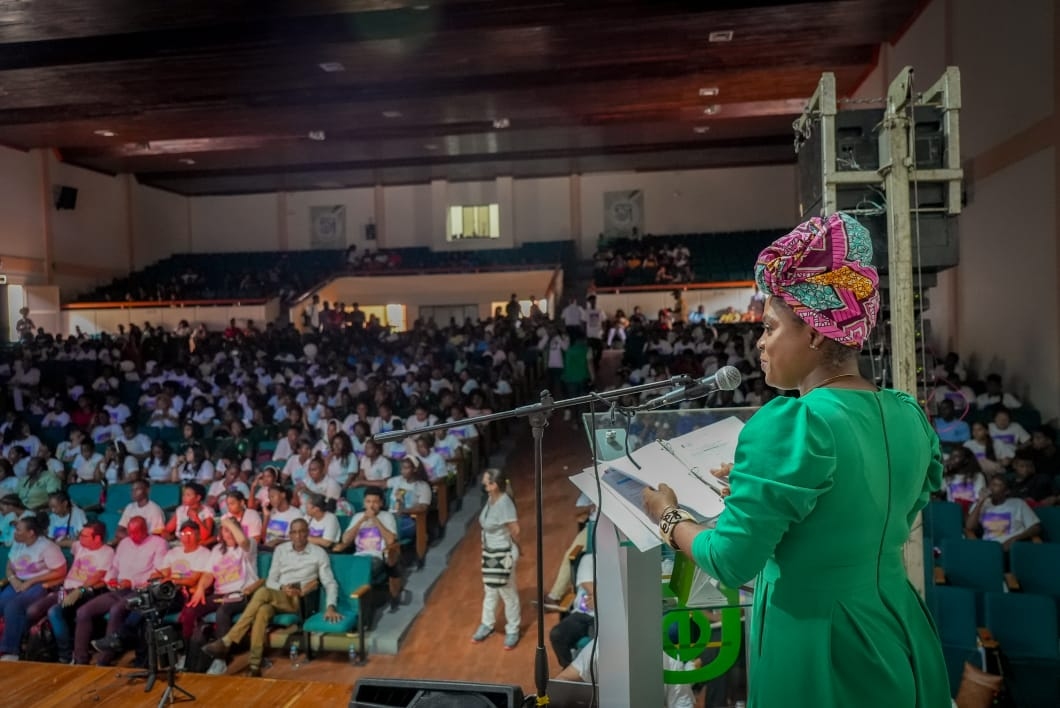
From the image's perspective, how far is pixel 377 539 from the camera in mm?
5141

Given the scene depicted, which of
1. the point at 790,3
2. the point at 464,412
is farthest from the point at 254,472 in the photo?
the point at 790,3

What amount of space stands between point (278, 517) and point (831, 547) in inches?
195

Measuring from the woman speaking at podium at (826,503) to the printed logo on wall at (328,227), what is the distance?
19.5m

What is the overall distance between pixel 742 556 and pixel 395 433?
114 cm

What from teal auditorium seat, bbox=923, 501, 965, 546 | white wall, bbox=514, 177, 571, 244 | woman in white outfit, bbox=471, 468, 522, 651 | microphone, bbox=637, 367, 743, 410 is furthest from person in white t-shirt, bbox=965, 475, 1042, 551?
white wall, bbox=514, 177, 571, 244

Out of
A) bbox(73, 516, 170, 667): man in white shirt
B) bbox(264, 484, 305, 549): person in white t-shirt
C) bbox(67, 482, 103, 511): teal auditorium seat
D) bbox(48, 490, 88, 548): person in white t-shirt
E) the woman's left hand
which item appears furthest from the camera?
bbox(67, 482, 103, 511): teal auditorium seat

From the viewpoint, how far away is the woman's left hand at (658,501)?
144 cm

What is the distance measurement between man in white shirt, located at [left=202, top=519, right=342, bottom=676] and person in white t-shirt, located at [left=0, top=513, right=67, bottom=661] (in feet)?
5.03

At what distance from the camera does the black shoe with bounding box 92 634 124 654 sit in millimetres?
4512

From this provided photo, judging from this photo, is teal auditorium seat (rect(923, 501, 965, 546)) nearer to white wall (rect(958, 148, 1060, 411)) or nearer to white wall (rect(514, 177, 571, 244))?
white wall (rect(958, 148, 1060, 411))

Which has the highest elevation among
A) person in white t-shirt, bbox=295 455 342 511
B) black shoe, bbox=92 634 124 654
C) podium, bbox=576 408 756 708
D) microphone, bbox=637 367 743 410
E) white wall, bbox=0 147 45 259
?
white wall, bbox=0 147 45 259

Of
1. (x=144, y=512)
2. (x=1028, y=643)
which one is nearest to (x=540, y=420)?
(x=1028, y=643)

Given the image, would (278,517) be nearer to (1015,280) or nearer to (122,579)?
(122,579)

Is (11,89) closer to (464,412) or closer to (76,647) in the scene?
(464,412)
